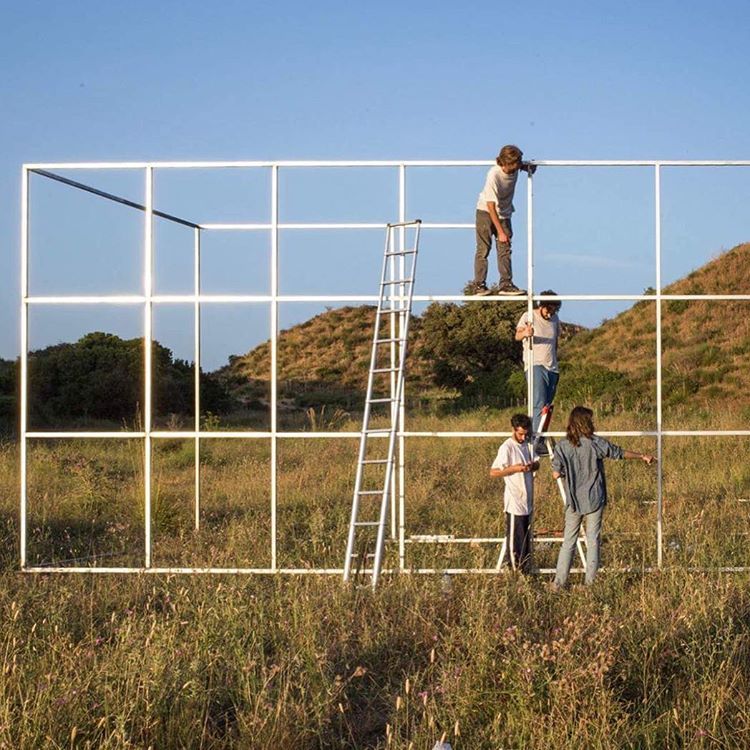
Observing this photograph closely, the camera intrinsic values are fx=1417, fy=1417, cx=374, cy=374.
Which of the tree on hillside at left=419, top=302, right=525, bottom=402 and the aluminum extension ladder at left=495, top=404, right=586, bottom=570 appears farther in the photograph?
the tree on hillside at left=419, top=302, right=525, bottom=402

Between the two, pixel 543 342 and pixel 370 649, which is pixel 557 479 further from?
pixel 370 649

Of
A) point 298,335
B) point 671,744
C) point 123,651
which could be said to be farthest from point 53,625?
point 298,335

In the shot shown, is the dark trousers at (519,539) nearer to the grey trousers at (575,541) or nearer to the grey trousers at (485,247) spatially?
the grey trousers at (575,541)

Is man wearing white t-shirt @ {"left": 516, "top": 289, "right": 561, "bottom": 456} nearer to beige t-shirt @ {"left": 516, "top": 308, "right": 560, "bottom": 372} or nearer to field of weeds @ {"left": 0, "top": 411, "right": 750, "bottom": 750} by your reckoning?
beige t-shirt @ {"left": 516, "top": 308, "right": 560, "bottom": 372}

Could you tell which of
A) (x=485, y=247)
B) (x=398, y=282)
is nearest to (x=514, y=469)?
(x=398, y=282)

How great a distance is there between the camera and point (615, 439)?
78.5 feet

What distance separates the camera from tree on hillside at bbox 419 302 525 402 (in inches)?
1563

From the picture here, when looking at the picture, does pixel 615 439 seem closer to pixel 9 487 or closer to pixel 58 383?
pixel 9 487

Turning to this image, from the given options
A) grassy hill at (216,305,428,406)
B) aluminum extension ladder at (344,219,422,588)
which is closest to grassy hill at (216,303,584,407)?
grassy hill at (216,305,428,406)

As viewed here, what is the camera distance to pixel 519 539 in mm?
12258

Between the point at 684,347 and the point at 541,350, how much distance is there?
25550 millimetres

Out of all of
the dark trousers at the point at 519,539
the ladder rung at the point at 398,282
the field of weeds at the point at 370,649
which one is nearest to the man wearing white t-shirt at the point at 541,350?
the dark trousers at the point at 519,539

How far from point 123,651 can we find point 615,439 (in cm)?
1626

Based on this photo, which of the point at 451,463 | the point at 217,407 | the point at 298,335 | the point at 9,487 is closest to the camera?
the point at 9,487
